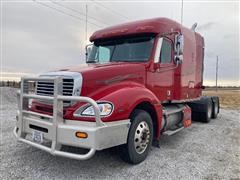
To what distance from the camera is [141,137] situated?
4508mm

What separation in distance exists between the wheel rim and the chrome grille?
144cm

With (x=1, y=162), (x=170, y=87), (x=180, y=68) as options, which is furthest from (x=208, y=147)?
(x=1, y=162)

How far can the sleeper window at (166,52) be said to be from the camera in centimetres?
559

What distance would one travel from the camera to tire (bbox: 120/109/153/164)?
13.9 ft

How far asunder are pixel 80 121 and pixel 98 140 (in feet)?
1.50

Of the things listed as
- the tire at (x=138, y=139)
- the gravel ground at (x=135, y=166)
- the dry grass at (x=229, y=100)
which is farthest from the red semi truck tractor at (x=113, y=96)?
the dry grass at (x=229, y=100)

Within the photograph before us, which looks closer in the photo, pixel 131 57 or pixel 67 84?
pixel 67 84

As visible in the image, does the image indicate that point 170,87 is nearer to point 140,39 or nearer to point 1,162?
point 140,39

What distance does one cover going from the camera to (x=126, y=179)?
12.6 feet

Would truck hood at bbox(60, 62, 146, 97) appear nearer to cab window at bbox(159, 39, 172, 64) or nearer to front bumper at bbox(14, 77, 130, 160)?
front bumper at bbox(14, 77, 130, 160)

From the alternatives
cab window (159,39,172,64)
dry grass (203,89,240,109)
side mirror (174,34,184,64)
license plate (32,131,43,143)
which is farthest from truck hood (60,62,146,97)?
dry grass (203,89,240,109)

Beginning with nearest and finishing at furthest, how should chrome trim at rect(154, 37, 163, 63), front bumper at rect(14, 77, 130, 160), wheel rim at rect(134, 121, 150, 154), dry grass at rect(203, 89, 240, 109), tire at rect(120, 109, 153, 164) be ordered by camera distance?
front bumper at rect(14, 77, 130, 160), tire at rect(120, 109, 153, 164), wheel rim at rect(134, 121, 150, 154), chrome trim at rect(154, 37, 163, 63), dry grass at rect(203, 89, 240, 109)

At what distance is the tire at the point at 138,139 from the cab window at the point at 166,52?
162 cm

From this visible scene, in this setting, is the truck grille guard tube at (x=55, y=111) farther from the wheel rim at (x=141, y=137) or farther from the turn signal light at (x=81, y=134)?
the wheel rim at (x=141, y=137)
